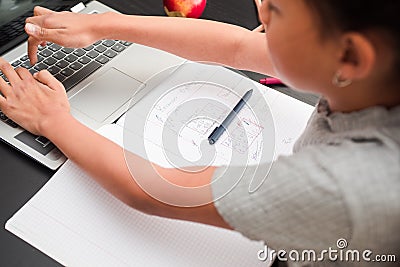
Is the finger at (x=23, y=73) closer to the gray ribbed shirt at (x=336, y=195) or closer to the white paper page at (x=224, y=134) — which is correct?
the white paper page at (x=224, y=134)

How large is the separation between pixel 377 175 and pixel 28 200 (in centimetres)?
42

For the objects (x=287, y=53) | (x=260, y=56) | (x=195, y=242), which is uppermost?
(x=287, y=53)

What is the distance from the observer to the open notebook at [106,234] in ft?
2.01

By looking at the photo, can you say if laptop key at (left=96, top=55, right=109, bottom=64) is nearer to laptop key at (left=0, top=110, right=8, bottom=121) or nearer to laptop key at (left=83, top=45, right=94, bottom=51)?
laptop key at (left=83, top=45, right=94, bottom=51)

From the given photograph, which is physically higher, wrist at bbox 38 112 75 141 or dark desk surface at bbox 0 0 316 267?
wrist at bbox 38 112 75 141

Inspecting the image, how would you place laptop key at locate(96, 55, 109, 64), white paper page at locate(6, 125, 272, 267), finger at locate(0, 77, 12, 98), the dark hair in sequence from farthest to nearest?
laptop key at locate(96, 55, 109, 64) < finger at locate(0, 77, 12, 98) < white paper page at locate(6, 125, 272, 267) < the dark hair

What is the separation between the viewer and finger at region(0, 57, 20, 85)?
2.40 ft

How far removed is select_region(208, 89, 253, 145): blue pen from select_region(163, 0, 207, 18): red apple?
0.19m

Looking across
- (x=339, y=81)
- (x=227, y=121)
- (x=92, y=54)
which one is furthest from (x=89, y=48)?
(x=339, y=81)

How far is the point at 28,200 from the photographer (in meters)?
0.66

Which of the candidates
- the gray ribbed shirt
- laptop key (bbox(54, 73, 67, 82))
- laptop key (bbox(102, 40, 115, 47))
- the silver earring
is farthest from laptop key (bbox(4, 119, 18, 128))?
the silver earring

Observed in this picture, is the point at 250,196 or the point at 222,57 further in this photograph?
the point at 222,57

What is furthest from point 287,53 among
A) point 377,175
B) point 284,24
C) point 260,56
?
point 260,56

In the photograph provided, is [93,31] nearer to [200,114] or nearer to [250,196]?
[200,114]
